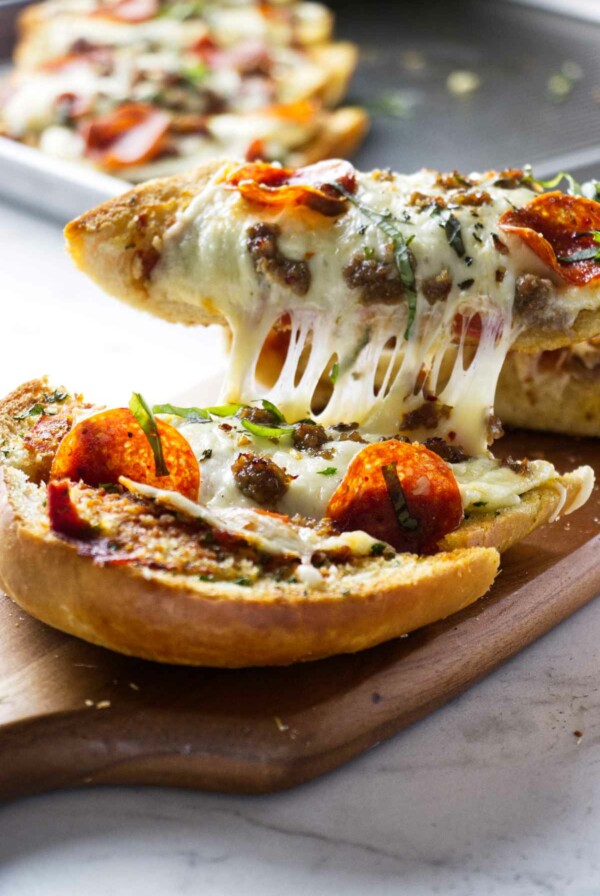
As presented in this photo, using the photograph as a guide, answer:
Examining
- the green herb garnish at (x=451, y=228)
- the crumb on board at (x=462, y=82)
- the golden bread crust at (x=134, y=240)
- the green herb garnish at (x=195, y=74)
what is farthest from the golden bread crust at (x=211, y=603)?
the crumb on board at (x=462, y=82)

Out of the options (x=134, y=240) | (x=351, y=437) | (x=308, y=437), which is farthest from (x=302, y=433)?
(x=134, y=240)

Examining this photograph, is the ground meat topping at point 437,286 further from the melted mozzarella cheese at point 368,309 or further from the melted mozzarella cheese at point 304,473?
the melted mozzarella cheese at point 304,473

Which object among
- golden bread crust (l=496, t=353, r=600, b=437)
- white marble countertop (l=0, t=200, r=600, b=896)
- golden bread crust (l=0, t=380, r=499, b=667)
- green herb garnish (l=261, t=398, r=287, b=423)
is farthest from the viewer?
golden bread crust (l=496, t=353, r=600, b=437)

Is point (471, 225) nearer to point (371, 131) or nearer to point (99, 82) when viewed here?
point (371, 131)

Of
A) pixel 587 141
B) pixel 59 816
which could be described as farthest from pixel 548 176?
pixel 59 816

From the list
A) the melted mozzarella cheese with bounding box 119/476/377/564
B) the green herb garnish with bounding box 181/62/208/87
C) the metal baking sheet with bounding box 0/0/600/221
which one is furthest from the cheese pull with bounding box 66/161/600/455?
the green herb garnish with bounding box 181/62/208/87

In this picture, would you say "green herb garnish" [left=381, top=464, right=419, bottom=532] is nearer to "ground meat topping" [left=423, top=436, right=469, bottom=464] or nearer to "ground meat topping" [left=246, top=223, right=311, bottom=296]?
"ground meat topping" [left=423, top=436, right=469, bottom=464]
